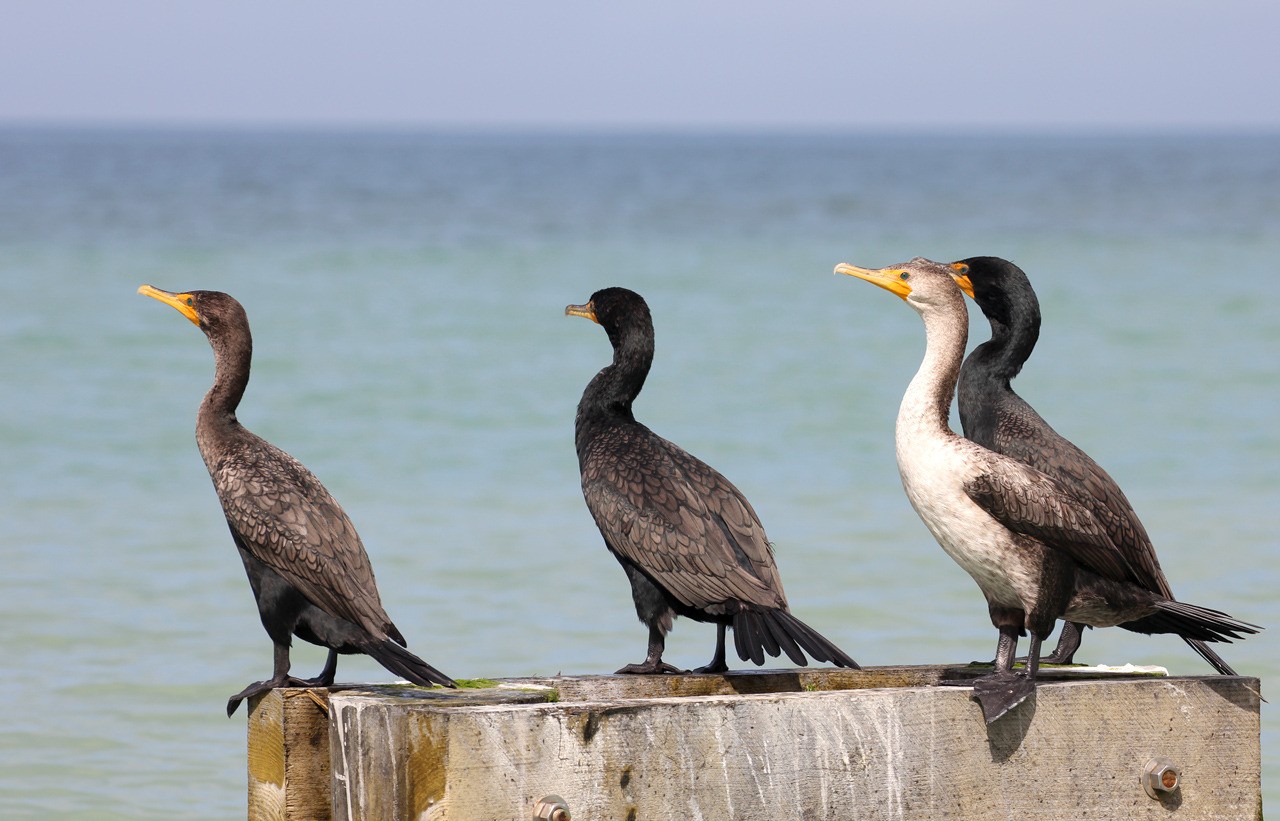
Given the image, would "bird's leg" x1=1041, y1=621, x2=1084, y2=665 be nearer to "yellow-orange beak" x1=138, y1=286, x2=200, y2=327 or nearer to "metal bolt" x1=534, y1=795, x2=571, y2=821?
"metal bolt" x1=534, y1=795, x2=571, y2=821

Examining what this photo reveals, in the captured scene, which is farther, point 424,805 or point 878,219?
point 878,219

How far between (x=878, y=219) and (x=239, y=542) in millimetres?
42155

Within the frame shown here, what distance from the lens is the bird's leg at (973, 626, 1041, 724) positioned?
489cm

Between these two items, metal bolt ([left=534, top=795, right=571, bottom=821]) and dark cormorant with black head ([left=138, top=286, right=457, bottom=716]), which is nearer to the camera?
metal bolt ([left=534, top=795, right=571, bottom=821])

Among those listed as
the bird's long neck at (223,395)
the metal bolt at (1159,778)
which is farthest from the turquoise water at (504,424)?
the metal bolt at (1159,778)

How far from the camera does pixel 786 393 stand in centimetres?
2078

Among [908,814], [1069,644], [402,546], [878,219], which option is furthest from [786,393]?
[878,219]

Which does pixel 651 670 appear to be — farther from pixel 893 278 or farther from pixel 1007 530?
pixel 893 278

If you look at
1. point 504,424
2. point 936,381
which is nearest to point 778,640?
point 936,381

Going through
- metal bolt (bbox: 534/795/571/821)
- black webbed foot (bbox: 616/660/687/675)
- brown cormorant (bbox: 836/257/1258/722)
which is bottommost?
metal bolt (bbox: 534/795/571/821)

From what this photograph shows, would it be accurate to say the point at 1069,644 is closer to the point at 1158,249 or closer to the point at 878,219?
the point at 1158,249

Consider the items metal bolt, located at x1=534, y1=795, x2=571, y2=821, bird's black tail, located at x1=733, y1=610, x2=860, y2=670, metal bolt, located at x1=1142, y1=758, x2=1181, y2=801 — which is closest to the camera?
metal bolt, located at x1=534, y1=795, x2=571, y2=821

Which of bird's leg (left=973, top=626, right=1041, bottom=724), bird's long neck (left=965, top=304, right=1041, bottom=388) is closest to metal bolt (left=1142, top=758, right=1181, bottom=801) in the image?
bird's leg (left=973, top=626, right=1041, bottom=724)

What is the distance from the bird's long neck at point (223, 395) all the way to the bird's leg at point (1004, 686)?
7.60 ft
